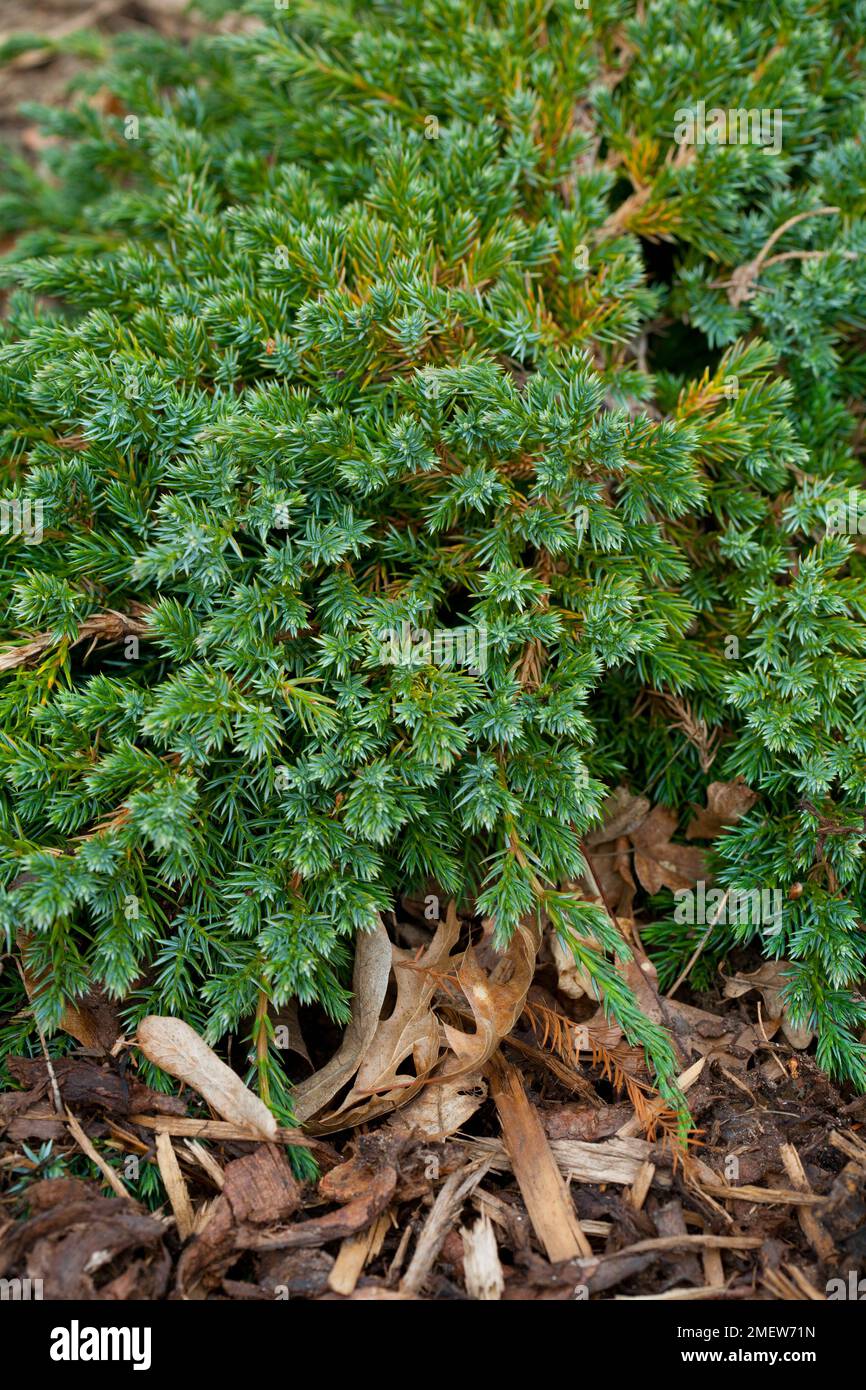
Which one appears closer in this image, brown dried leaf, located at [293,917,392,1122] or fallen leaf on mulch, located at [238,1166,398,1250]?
fallen leaf on mulch, located at [238,1166,398,1250]

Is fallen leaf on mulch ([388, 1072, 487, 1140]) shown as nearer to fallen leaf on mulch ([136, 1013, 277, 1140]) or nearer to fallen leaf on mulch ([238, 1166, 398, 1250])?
fallen leaf on mulch ([238, 1166, 398, 1250])

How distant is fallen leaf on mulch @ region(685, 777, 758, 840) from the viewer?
2.46m

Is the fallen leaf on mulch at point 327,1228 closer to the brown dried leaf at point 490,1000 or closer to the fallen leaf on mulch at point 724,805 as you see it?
the brown dried leaf at point 490,1000

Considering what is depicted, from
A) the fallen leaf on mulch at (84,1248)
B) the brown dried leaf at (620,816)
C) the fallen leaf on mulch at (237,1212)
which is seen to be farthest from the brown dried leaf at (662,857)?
the fallen leaf on mulch at (84,1248)

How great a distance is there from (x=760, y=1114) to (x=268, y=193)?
2568mm

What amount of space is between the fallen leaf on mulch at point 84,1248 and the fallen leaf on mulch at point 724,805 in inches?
59.9

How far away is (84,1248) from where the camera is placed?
→ 185cm

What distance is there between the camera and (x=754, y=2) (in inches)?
111

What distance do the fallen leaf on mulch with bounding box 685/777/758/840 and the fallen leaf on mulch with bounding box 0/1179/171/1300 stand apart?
1.52 meters

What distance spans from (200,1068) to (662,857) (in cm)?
122

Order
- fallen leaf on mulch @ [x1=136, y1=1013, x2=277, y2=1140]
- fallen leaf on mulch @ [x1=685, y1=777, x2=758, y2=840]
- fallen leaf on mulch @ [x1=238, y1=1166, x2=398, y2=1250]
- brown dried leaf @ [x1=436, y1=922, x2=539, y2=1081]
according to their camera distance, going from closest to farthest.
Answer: fallen leaf on mulch @ [x1=238, y1=1166, x2=398, y2=1250]
fallen leaf on mulch @ [x1=136, y1=1013, x2=277, y2=1140]
brown dried leaf @ [x1=436, y1=922, x2=539, y2=1081]
fallen leaf on mulch @ [x1=685, y1=777, x2=758, y2=840]

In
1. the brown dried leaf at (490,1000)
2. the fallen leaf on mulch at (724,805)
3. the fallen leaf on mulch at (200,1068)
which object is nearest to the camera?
the fallen leaf on mulch at (200,1068)

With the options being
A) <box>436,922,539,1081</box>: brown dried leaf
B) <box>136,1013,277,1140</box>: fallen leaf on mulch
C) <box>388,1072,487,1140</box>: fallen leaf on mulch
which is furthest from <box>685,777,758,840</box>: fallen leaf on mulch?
<box>136,1013,277,1140</box>: fallen leaf on mulch

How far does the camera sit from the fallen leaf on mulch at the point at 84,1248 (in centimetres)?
183
